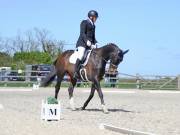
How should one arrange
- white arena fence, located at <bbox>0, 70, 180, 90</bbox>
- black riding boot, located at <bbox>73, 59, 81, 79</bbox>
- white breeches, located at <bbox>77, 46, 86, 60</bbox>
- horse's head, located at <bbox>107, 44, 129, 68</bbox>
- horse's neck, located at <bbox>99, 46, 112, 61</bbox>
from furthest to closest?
white arena fence, located at <bbox>0, 70, 180, 90</bbox> < black riding boot, located at <bbox>73, 59, 81, 79</bbox> < white breeches, located at <bbox>77, 46, 86, 60</bbox> < horse's neck, located at <bbox>99, 46, 112, 61</bbox> < horse's head, located at <bbox>107, 44, 129, 68</bbox>

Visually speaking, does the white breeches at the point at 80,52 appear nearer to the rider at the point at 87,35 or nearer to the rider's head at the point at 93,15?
the rider at the point at 87,35

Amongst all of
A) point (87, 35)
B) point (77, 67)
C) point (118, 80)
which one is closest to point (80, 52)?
point (77, 67)

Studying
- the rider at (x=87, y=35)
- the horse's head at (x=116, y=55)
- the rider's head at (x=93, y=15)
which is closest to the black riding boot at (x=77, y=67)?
the rider at (x=87, y=35)

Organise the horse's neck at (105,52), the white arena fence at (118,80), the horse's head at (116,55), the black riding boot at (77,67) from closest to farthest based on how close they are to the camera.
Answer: the horse's head at (116,55) → the horse's neck at (105,52) → the black riding boot at (77,67) → the white arena fence at (118,80)

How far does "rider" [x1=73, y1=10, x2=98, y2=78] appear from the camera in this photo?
17438 millimetres

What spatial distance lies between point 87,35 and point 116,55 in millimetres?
1131

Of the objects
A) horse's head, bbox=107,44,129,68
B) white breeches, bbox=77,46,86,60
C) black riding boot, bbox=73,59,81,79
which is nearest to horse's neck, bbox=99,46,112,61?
horse's head, bbox=107,44,129,68

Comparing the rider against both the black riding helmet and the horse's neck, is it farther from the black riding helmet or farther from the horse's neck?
the horse's neck

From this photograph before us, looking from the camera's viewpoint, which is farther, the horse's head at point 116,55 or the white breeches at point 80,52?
the white breeches at point 80,52

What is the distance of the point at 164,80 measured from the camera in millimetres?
44375

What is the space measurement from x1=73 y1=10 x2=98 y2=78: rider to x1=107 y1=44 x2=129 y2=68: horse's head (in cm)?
73

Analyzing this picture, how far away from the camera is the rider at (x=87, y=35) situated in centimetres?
1744

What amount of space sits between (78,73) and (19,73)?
30.8 m

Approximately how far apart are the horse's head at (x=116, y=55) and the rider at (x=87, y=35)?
2.40 feet
